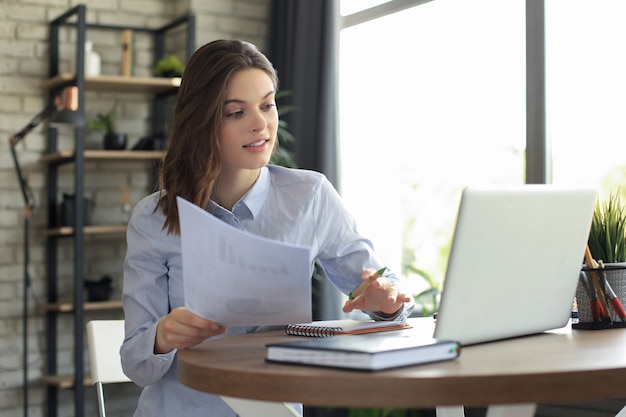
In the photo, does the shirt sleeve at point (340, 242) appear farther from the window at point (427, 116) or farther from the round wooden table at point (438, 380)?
the window at point (427, 116)

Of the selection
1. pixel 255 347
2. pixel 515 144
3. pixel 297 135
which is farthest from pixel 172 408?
pixel 297 135

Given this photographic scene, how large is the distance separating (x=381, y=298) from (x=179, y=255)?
1.41 ft

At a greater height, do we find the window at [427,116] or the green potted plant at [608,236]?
the window at [427,116]

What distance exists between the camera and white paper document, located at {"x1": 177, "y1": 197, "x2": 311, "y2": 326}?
121 centimetres

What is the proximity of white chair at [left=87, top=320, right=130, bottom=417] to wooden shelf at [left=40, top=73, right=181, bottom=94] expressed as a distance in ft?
7.63

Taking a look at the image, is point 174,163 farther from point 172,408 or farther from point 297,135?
point 297,135

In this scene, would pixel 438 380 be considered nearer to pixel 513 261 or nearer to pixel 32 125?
pixel 513 261

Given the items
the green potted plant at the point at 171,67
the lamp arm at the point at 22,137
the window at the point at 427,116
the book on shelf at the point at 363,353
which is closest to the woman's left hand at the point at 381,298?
the book on shelf at the point at 363,353

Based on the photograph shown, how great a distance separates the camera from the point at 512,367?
3.49 feet

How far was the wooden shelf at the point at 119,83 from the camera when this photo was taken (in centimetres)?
416

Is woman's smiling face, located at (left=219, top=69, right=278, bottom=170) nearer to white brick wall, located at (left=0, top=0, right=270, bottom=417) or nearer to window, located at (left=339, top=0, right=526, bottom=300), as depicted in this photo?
window, located at (left=339, top=0, right=526, bottom=300)

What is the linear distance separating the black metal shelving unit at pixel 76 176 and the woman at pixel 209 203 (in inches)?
89.5

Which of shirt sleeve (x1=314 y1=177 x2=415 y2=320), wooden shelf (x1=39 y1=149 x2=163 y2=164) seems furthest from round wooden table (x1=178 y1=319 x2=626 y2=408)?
wooden shelf (x1=39 y1=149 x2=163 y2=164)

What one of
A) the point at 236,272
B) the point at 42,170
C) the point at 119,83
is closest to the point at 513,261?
the point at 236,272
